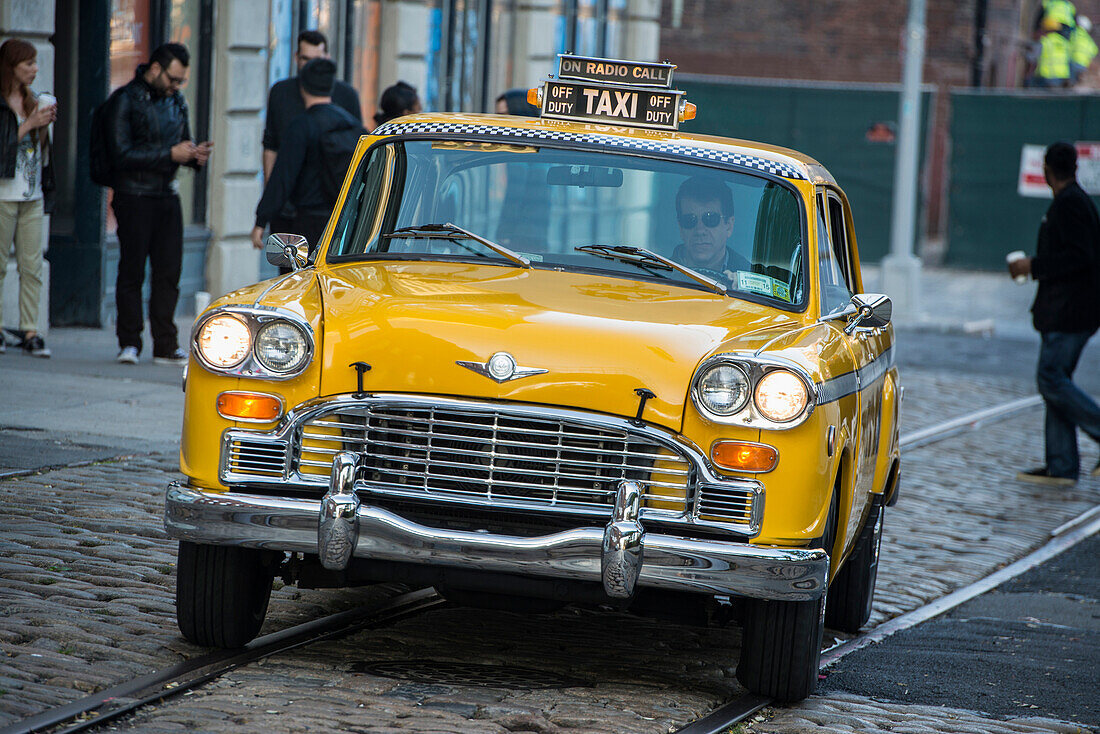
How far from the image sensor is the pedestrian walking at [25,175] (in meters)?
11.1

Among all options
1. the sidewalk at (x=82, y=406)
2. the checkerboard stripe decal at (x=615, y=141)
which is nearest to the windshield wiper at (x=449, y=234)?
the checkerboard stripe decal at (x=615, y=141)

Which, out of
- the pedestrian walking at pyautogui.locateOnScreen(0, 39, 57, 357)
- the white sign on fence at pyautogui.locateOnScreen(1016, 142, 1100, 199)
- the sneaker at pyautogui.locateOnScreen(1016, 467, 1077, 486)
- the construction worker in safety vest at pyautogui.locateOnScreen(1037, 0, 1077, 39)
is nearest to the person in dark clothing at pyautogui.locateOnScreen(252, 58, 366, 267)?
the pedestrian walking at pyautogui.locateOnScreen(0, 39, 57, 357)

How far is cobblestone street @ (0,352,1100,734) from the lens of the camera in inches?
195

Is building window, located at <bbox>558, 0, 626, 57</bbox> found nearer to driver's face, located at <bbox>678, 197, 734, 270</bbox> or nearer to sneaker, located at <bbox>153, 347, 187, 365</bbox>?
sneaker, located at <bbox>153, 347, 187, 365</bbox>

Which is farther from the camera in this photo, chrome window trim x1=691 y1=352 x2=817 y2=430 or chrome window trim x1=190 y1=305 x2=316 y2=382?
chrome window trim x1=190 y1=305 x2=316 y2=382

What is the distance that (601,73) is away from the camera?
680 cm

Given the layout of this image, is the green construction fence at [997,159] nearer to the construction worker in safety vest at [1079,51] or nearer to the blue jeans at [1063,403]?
the construction worker in safety vest at [1079,51]

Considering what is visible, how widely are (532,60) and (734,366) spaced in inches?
723

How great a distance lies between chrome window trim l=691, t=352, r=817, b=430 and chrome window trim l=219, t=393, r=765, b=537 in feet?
0.41

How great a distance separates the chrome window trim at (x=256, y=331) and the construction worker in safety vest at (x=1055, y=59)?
3030 centimetres

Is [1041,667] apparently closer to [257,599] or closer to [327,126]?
[257,599]

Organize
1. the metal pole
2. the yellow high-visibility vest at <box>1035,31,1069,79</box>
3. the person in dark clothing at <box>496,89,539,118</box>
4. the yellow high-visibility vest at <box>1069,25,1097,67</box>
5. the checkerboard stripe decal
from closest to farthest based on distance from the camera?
the checkerboard stripe decal, the person in dark clothing at <box>496,89,539,118</box>, the metal pole, the yellow high-visibility vest at <box>1035,31,1069,79</box>, the yellow high-visibility vest at <box>1069,25,1097,67</box>

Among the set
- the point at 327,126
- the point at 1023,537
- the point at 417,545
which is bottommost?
the point at 1023,537

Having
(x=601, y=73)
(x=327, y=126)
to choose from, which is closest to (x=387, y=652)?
(x=601, y=73)
